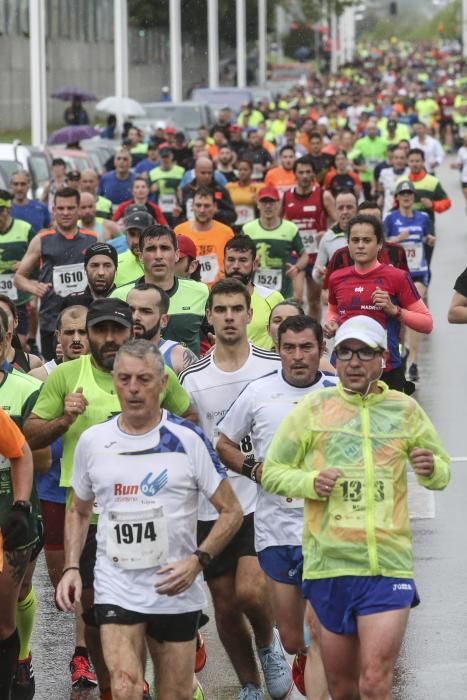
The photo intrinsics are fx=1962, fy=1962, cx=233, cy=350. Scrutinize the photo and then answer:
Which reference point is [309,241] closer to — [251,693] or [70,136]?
[251,693]

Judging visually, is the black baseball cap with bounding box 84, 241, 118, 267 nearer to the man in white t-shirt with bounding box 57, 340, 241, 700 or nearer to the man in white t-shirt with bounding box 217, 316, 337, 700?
the man in white t-shirt with bounding box 217, 316, 337, 700

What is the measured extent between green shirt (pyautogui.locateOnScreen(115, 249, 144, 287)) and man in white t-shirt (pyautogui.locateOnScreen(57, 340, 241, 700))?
5492 millimetres

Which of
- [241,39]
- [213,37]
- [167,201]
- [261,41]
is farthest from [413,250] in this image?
[261,41]

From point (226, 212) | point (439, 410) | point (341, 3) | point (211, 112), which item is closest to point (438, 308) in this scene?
point (226, 212)

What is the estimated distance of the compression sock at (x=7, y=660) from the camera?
7895 mm

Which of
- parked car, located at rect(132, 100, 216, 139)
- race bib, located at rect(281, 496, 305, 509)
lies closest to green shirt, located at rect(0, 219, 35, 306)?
race bib, located at rect(281, 496, 305, 509)

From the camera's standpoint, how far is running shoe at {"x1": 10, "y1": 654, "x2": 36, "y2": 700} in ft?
27.0

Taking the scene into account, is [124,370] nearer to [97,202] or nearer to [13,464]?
[13,464]

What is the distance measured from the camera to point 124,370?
23.0 ft

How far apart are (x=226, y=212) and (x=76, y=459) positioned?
1137 cm

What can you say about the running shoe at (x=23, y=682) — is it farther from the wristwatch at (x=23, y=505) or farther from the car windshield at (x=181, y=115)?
the car windshield at (x=181, y=115)

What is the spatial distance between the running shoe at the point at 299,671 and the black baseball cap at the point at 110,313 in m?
1.60

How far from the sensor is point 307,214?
19.1 metres

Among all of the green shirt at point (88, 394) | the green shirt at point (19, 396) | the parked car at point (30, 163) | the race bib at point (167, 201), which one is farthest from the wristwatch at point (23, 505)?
the parked car at point (30, 163)
